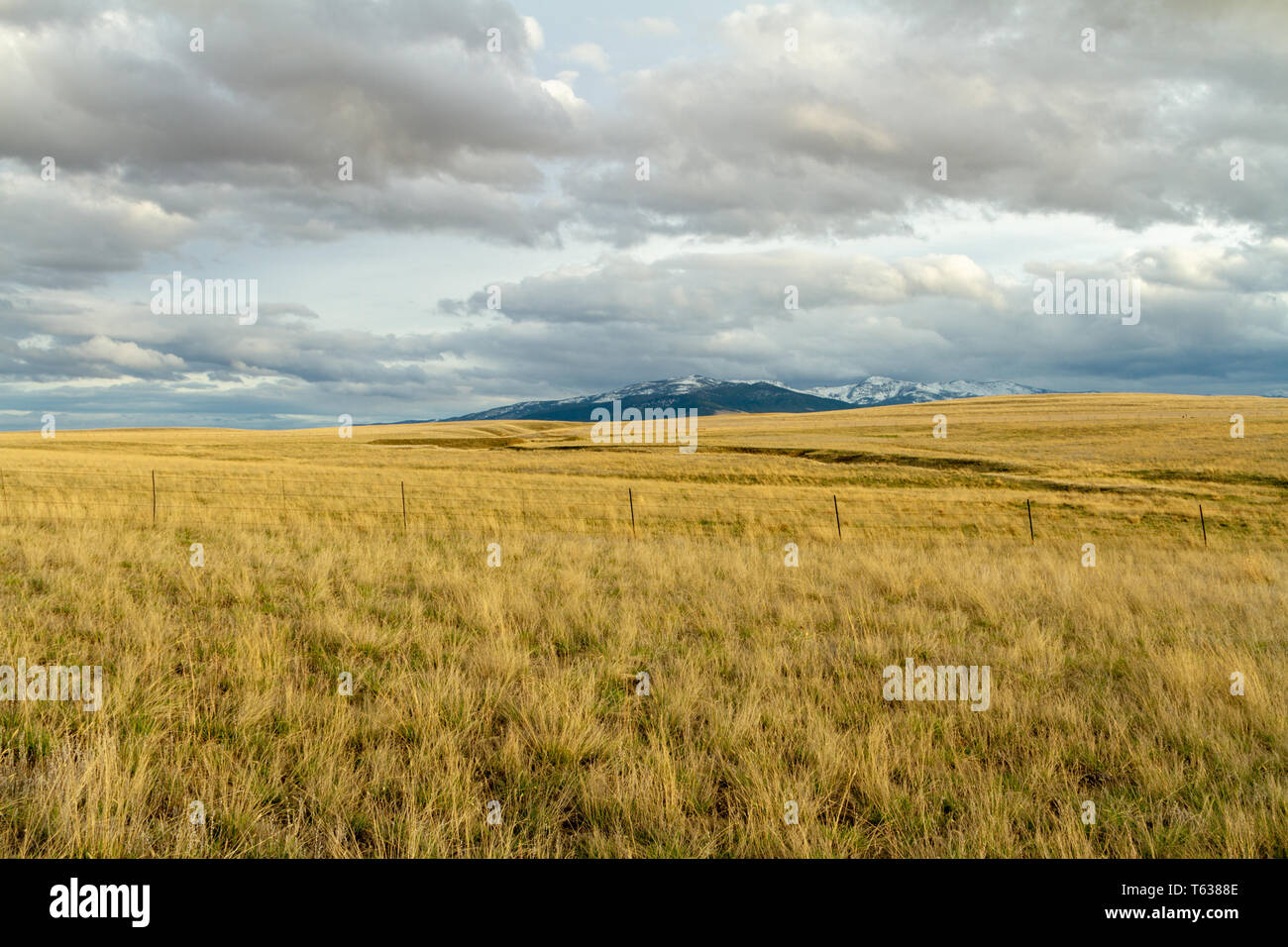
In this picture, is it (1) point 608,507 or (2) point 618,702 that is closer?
(2) point 618,702

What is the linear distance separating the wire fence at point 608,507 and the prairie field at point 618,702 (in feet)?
23.6

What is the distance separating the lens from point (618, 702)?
5.48 metres

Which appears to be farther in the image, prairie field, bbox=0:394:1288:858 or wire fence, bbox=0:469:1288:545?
wire fence, bbox=0:469:1288:545

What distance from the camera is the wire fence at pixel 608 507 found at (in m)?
22.5

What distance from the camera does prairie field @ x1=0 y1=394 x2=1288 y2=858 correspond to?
367 centimetres

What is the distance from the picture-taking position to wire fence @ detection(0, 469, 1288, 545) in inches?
884

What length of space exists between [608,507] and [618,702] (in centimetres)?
2259

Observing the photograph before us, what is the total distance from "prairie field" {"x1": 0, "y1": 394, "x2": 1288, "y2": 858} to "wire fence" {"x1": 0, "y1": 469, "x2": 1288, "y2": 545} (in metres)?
7.18

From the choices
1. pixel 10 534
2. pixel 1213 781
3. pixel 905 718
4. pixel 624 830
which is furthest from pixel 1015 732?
pixel 10 534

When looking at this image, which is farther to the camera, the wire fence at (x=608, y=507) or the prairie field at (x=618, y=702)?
the wire fence at (x=608, y=507)

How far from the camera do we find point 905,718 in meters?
5.22

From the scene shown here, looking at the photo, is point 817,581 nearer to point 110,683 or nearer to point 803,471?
point 110,683

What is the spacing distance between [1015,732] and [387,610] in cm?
653
